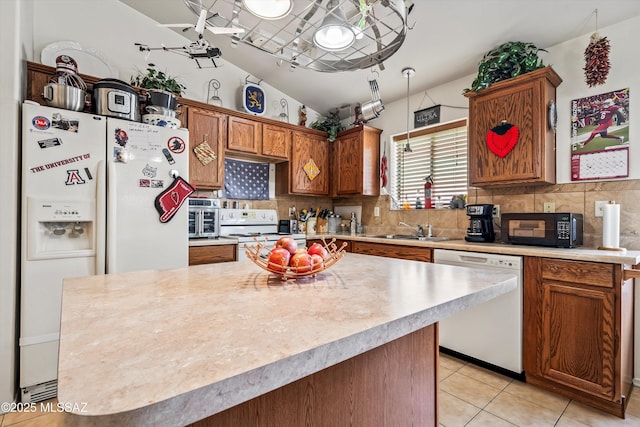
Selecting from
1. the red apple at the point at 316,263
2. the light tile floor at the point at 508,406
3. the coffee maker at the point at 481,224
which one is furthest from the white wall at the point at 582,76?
the red apple at the point at 316,263

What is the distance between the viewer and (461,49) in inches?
103

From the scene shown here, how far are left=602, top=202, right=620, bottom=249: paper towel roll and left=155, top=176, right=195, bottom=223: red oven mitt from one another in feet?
9.51

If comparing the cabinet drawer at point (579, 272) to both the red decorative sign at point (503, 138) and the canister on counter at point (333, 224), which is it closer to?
the red decorative sign at point (503, 138)

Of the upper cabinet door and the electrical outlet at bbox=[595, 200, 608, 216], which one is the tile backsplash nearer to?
the electrical outlet at bbox=[595, 200, 608, 216]

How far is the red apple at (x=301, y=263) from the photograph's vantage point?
102 centimetres

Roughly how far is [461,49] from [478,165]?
99cm

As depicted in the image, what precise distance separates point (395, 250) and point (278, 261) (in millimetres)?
1962

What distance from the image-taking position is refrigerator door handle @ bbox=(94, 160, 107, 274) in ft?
6.63

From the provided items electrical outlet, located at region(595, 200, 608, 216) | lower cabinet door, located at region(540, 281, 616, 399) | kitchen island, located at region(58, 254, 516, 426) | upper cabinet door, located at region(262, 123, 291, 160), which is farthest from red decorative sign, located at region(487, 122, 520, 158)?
upper cabinet door, located at region(262, 123, 291, 160)

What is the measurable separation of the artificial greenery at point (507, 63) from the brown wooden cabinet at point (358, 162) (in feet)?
4.36

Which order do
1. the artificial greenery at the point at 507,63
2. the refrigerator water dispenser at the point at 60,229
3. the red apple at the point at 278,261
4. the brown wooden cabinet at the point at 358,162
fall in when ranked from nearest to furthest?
the red apple at the point at 278,261 < the refrigerator water dispenser at the point at 60,229 < the artificial greenery at the point at 507,63 < the brown wooden cabinet at the point at 358,162

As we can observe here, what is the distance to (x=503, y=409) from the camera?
5.96 ft

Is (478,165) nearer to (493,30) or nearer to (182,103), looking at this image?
(493,30)

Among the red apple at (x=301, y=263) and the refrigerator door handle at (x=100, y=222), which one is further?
the refrigerator door handle at (x=100, y=222)
